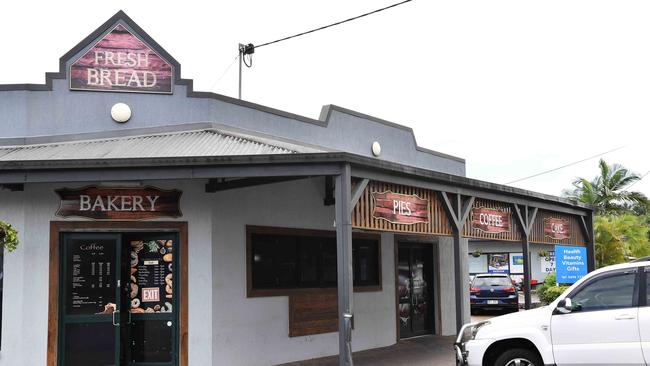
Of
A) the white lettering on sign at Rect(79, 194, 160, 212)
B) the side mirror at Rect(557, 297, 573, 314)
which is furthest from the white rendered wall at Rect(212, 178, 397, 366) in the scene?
the side mirror at Rect(557, 297, 573, 314)

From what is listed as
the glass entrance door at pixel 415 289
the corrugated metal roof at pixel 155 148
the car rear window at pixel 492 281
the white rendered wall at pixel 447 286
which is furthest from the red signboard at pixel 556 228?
the corrugated metal roof at pixel 155 148

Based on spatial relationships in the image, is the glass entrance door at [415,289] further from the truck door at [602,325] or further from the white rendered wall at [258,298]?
the truck door at [602,325]

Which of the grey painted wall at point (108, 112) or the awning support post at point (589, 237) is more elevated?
the grey painted wall at point (108, 112)

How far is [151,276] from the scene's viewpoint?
1156 centimetres

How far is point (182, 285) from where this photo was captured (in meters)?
11.4

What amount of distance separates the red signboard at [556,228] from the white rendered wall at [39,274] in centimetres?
867

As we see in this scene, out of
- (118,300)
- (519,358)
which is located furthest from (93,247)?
(519,358)

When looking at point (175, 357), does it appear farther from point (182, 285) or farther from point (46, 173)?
point (46, 173)

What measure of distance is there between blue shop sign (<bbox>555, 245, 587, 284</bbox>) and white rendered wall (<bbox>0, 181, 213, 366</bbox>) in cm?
898

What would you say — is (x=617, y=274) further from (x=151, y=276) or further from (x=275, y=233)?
(x=151, y=276)

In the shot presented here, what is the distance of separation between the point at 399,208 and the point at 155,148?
3.83m

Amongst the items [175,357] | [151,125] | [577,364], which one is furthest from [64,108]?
[577,364]

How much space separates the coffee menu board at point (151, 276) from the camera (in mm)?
11508

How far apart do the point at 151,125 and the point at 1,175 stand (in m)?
2.76
